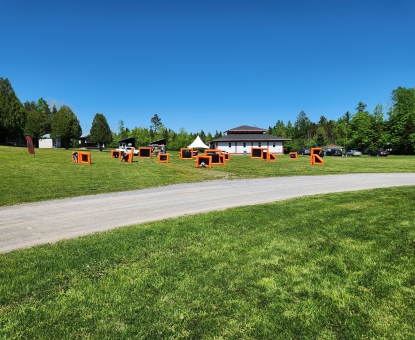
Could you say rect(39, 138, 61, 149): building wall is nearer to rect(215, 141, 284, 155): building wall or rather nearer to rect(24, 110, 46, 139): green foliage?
rect(24, 110, 46, 139): green foliage

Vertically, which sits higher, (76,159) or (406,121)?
(406,121)

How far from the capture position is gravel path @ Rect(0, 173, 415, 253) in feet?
19.2

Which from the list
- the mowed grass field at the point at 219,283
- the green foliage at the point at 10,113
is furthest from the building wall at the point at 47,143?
the mowed grass field at the point at 219,283

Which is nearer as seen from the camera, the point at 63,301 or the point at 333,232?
the point at 63,301

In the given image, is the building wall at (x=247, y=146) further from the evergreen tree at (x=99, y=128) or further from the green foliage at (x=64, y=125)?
the green foliage at (x=64, y=125)

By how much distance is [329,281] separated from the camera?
11.6 ft

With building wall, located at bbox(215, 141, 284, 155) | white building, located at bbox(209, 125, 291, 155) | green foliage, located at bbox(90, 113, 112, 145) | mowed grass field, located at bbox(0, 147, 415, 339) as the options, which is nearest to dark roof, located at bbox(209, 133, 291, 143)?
white building, located at bbox(209, 125, 291, 155)

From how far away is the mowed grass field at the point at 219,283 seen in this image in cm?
274

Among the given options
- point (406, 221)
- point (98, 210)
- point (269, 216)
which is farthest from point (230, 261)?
point (98, 210)

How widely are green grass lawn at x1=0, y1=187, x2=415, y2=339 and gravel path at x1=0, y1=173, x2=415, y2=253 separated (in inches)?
36.6

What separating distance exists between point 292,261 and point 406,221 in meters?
3.32

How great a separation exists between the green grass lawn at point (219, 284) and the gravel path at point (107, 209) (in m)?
0.93

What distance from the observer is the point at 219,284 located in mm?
3549

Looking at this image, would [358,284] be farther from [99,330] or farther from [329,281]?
[99,330]
